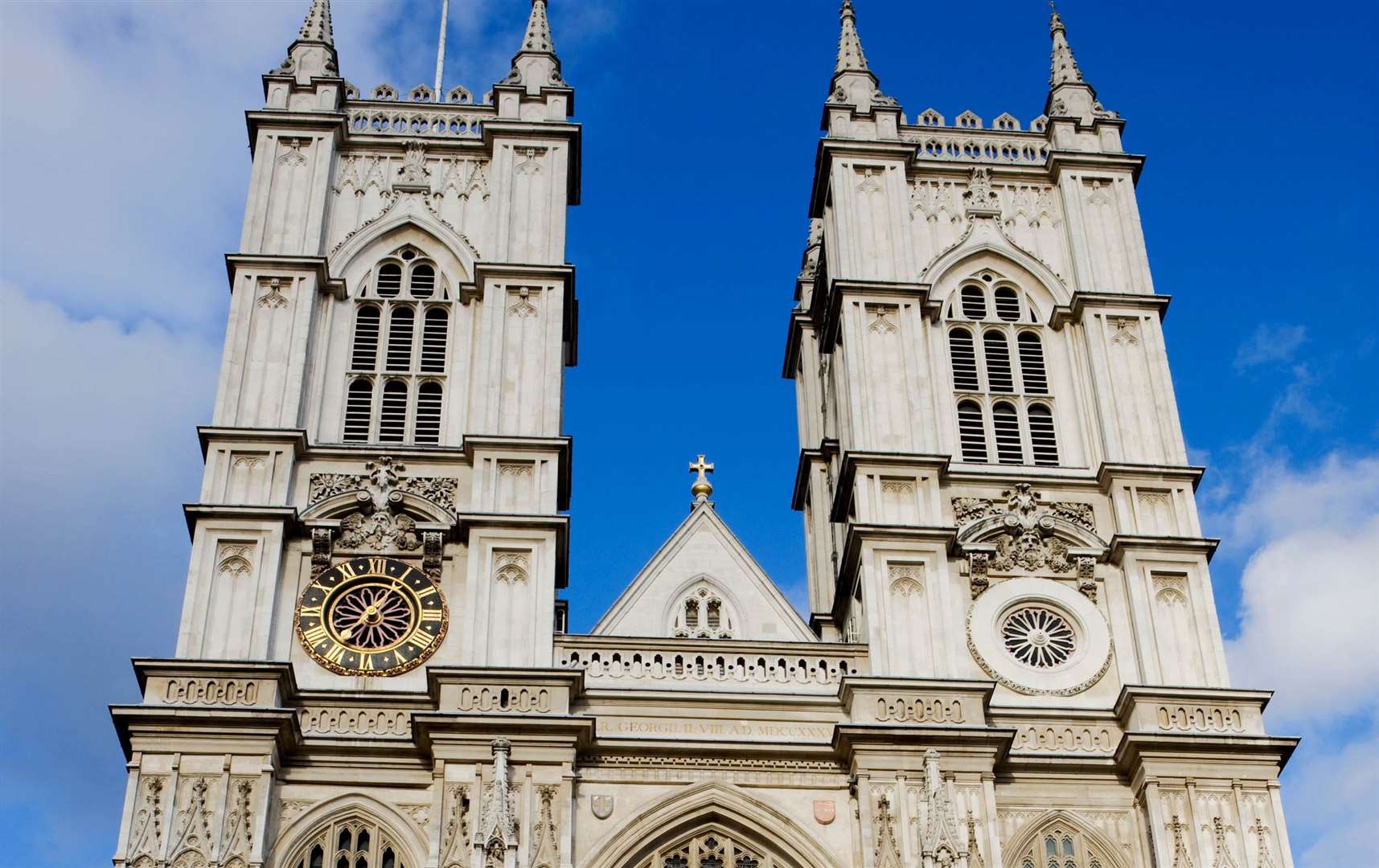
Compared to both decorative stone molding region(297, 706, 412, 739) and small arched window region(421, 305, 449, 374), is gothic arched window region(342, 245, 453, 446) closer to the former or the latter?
small arched window region(421, 305, 449, 374)

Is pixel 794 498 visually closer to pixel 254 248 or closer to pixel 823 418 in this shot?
pixel 823 418

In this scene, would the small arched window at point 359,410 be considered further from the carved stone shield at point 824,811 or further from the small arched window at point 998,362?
the small arched window at point 998,362

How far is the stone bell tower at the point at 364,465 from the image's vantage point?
88.4ft

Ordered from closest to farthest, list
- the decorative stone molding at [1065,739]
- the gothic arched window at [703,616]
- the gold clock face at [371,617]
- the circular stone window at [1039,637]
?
1. the decorative stone molding at [1065,739]
2. the gold clock face at [371,617]
3. the circular stone window at [1039,637]
4. the gothic arched window at [703,616]

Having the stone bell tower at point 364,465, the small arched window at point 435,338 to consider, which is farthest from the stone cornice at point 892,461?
the small arched window at point 435,338

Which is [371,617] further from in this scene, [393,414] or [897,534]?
[897,534]

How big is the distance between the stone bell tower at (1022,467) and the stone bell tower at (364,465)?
4.81 meters

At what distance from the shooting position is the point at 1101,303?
109 ft

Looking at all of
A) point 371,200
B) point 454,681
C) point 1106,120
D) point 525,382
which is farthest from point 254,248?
point 1106,120

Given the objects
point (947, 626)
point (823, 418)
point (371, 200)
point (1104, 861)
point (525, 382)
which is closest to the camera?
point (1104, 861)

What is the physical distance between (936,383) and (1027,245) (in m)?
3.58

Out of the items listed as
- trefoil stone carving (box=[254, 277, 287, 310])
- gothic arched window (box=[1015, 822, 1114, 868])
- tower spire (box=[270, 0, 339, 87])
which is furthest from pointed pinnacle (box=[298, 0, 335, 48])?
gothic arched window (box=[1015, 822, 1114, 868])

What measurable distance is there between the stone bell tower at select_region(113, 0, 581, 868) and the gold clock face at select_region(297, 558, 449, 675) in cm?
3

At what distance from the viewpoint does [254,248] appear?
108 ft
